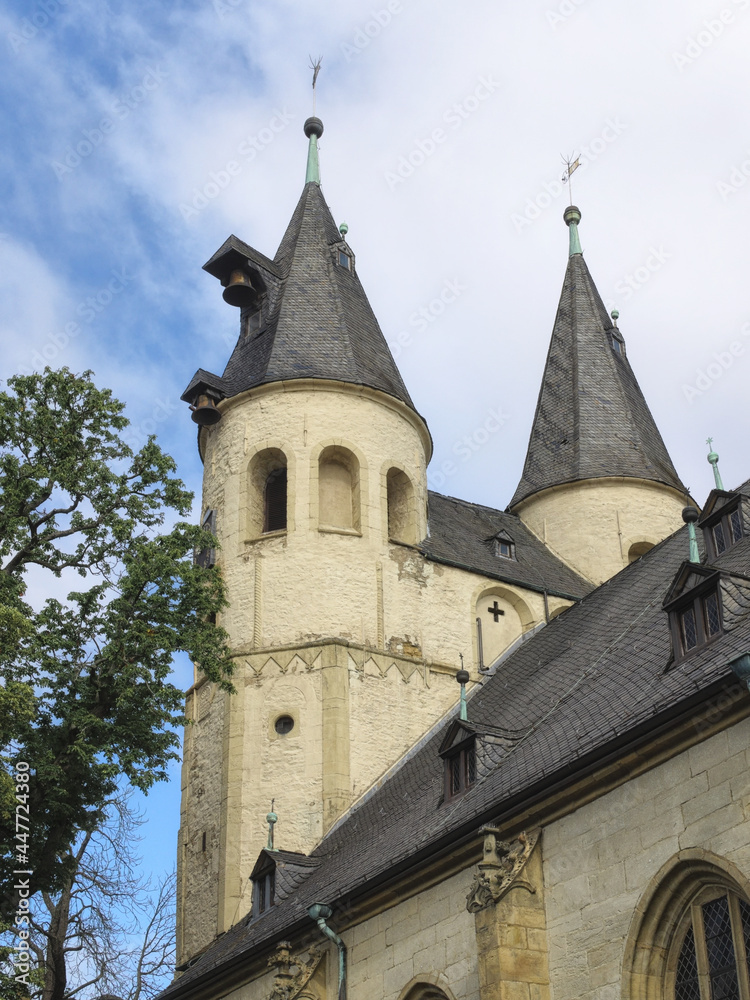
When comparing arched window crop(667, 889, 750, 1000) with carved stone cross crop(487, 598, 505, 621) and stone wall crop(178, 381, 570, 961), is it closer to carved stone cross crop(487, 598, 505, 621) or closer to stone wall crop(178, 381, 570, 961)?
stone wall crop(178, 381, 570, 961)

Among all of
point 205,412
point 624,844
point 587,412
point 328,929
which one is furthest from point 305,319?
point 624,844

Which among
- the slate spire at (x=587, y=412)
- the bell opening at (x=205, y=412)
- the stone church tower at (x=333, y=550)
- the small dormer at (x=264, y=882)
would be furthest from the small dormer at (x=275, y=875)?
the slate spire at (x=587, y=412)

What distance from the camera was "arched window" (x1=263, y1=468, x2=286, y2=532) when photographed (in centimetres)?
2483

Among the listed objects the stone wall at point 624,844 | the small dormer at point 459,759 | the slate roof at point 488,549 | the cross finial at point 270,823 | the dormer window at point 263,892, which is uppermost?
the slate roof at point 488,549

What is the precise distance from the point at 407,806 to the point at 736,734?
7.69 m

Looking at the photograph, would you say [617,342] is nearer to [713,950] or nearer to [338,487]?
[338,487]

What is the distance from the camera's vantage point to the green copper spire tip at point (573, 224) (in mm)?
35625

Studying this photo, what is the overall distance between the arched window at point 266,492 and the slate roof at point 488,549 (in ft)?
8.73

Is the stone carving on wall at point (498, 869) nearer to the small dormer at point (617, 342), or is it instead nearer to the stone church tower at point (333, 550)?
the stone church tower at point (333, 550)

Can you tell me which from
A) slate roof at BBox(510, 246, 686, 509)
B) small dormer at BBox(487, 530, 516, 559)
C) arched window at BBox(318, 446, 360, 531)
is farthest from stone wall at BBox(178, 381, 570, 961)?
slate roof at BBox(510, 246, 686, 509)

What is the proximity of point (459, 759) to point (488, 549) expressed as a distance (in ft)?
31.9

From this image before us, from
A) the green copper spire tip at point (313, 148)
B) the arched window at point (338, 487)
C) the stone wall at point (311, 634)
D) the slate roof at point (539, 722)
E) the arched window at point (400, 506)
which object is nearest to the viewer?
the slate roof at point (539, 722)

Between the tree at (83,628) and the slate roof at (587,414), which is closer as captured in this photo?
the tree at (83,628)

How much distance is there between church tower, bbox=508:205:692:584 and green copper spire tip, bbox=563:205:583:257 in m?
2.66
